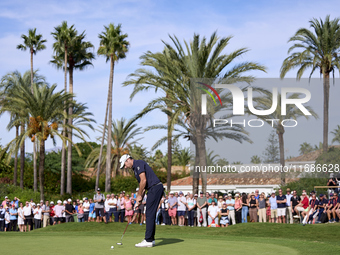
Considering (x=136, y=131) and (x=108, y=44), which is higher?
(x=108, y=44)

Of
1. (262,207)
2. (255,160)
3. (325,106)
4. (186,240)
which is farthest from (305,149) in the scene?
(186,240)

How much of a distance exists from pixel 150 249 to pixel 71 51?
4735cm

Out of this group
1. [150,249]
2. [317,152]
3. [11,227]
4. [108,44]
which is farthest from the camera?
[108,44]

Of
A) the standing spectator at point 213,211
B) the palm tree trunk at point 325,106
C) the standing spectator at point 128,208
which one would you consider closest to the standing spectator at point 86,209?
the standing spectator at point 128,208

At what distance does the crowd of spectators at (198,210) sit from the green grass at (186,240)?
164 centimetres

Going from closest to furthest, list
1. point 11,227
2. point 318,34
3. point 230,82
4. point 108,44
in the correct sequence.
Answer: point 11,227 < point 230,82 < point 318,34 < point 108,44

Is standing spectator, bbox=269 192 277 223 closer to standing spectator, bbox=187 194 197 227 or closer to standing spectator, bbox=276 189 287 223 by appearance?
standing spectator, bbox=276 189 287 223

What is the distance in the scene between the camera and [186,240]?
11.0 meters

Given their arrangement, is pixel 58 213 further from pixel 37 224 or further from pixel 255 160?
pixel 255 160

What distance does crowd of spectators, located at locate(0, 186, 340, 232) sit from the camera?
2189cm

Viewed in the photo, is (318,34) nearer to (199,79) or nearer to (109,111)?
(199,79)

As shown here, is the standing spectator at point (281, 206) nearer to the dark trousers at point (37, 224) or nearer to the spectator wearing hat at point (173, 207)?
the spectator wearing hat at point (173, 207)

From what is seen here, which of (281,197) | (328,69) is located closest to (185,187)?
(328,69)

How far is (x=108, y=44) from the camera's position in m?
48.5
